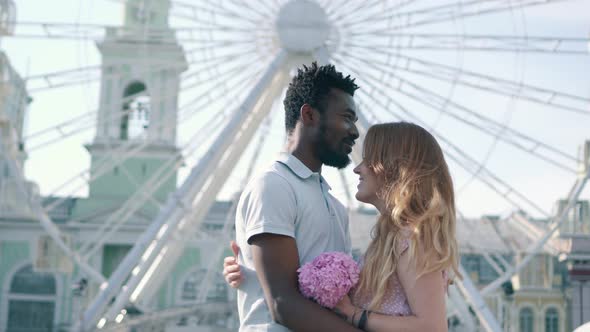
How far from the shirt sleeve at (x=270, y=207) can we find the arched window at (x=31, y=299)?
36.1 meters

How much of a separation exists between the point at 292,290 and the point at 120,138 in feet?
104

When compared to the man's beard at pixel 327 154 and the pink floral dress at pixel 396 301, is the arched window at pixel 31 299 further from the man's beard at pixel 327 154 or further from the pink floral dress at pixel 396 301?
the pink floral dress at pixel 396 301

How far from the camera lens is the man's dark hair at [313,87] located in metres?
3.54

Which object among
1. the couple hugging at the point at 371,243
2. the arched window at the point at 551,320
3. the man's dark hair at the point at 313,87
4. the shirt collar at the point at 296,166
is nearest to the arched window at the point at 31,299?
the arched window at the point at 551,320

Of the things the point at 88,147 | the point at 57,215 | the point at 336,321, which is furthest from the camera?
the point at 57,215

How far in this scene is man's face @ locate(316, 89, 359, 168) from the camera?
3.52 metres

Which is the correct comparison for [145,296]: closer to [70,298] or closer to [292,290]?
[292,290]

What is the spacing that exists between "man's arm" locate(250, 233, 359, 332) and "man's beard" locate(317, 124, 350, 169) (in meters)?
0.44

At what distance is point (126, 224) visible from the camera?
3756cm

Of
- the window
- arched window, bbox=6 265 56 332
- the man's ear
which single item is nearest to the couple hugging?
the man's ear

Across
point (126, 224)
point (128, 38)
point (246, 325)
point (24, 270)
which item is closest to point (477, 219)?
point (126, 224)

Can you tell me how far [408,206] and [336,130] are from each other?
0.43 metres

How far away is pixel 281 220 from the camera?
3170mm

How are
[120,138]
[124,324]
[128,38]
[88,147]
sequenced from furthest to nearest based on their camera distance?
[88,147] < [120,138] < [128,38] < [124,324]
